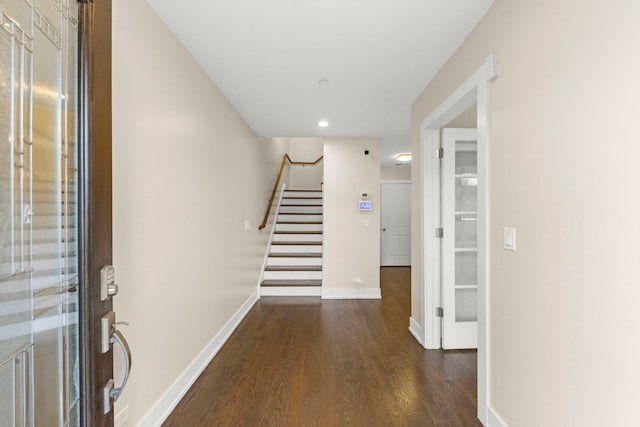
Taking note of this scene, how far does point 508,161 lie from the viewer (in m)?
1.52

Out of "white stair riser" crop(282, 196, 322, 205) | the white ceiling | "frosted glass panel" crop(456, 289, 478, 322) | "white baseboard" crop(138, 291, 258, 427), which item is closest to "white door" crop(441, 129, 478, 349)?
"frosted glass panel" crop(456, 289, 478, 322)

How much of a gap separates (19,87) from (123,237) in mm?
977

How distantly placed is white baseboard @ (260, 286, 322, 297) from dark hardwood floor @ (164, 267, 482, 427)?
93 centimetres

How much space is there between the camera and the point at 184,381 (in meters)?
2.04

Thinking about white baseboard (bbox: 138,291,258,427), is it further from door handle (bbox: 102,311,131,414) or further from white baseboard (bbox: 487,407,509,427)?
white baseboard (bbox: 487,407,509,427)

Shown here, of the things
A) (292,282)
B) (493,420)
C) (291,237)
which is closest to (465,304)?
(493,420)

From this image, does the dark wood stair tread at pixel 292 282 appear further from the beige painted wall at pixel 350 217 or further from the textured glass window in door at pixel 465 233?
the textured glass window in door at pixel 465 233

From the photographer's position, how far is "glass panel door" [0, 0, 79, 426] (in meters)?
0.57

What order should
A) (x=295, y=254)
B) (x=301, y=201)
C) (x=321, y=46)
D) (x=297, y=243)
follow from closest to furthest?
(x=321, y=46)
(x=295, y=254)
(x=297, y=243)
(x=301, y=201)

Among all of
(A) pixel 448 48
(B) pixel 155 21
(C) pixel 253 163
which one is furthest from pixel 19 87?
(C) pixel 253 163

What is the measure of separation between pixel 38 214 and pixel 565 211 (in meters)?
1.68

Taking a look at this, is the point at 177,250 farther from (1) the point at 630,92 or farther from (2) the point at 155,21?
(1) the point at 630,92

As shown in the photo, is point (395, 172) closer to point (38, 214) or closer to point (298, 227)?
point (298, 227)

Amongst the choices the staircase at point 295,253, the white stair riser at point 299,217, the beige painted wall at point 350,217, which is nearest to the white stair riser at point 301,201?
the staircase at point 295,253
